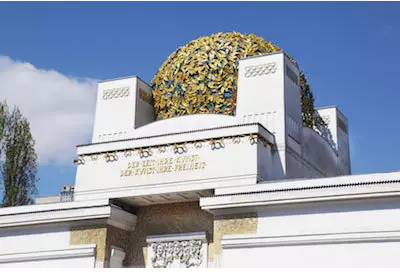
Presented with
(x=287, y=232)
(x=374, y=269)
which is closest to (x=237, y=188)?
(x=287, y=232)

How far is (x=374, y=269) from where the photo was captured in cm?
855

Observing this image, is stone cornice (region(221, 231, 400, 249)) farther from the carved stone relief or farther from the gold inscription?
the gold inscription

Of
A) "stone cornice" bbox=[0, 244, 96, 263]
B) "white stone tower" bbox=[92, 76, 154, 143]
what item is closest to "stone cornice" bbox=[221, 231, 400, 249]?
"stone cornice" bbox=[0, 244, 96, 263]

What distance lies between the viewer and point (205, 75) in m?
11.9

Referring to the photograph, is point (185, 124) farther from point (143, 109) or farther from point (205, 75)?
point (143, 109)

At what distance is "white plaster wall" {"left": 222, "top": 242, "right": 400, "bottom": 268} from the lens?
873 cm

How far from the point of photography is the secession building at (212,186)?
30.1 feet

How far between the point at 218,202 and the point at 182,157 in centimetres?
133

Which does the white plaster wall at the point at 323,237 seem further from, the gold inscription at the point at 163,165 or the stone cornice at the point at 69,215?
the stone cornice at the point at 69,215

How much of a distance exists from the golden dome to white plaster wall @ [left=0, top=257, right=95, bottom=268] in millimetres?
3544

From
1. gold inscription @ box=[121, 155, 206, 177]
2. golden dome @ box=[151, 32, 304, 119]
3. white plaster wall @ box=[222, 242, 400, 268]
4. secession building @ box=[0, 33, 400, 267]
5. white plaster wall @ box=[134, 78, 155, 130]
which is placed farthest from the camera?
white plaster wall @ box=[134, 78, 155, 130]

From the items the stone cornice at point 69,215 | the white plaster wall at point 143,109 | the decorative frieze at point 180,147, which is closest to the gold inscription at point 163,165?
the decorative frieze at point 180,147

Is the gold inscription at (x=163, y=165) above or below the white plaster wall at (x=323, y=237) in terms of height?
above

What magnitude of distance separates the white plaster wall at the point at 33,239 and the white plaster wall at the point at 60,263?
26 cm
